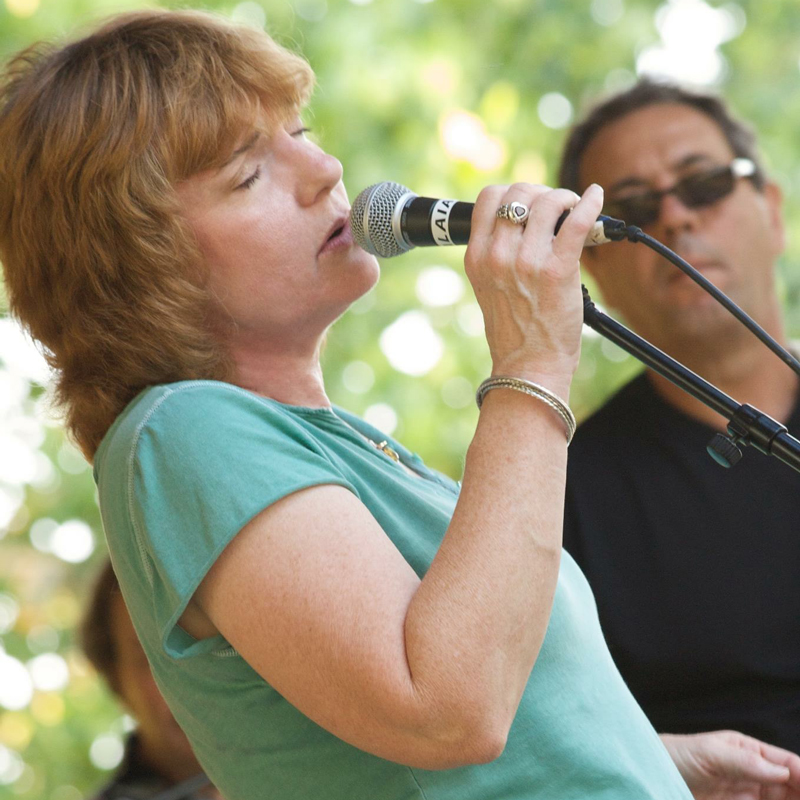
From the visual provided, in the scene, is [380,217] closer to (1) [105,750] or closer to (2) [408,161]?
(2) [408,161]

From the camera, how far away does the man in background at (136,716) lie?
121 inches

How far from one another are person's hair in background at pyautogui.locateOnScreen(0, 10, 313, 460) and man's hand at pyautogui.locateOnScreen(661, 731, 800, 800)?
960mm

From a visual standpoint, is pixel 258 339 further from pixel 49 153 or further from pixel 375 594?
pixel 375 594

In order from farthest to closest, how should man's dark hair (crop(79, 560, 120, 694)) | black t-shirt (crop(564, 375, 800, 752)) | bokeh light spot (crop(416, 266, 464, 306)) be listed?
1. bokeh light spot (crop(416, 266, 464, 306))
2. man's dark hair (crop(79, 560, 120, 694))
3. black t-shirt (crop(564, 375, 800, 752))

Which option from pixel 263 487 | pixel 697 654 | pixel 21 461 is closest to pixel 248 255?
pixel 263 487

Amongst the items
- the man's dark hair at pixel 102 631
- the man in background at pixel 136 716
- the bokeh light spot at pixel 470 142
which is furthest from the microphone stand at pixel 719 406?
the bokeh light spot at pixel 470 142

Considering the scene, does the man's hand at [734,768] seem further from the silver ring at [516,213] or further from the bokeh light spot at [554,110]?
the bokeh light spot at [554,110]

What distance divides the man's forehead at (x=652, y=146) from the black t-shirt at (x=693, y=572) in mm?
701

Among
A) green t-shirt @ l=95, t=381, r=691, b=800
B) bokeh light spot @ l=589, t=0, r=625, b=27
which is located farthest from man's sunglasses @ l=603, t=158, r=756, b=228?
bokeh light spot @ l=589, t=0, r=625, b=27

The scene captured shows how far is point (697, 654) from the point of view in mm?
2328

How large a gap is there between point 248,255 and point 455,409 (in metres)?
3.16

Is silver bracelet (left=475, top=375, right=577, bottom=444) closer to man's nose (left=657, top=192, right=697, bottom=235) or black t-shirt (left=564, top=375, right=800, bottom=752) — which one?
black t-shirt (left=564, top=375, right=800, bottom=752)

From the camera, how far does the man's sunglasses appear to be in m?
2.88

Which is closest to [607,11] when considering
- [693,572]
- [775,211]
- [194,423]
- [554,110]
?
[554,110]
